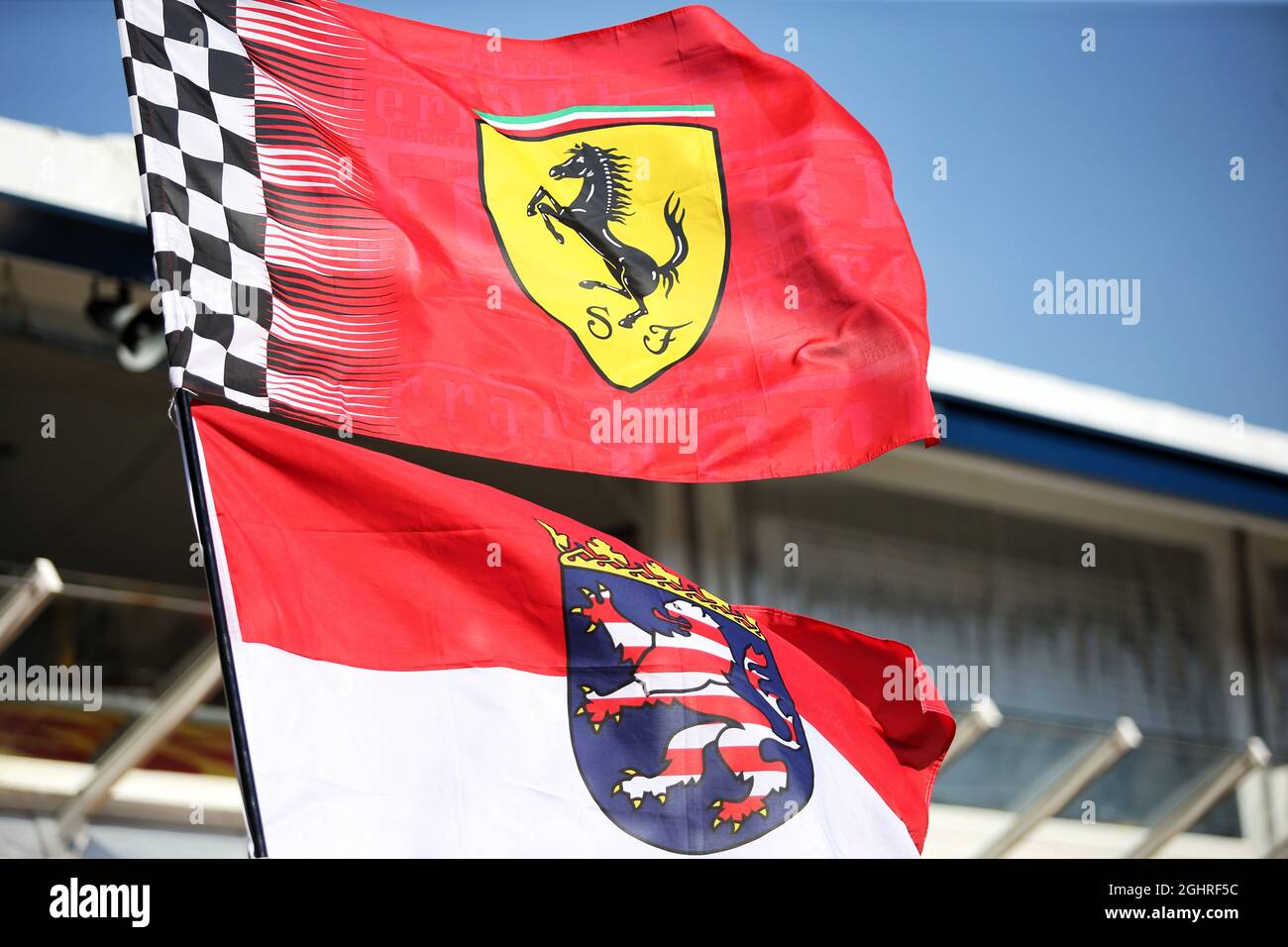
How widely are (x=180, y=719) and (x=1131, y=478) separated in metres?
7.32

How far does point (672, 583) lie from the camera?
18.3ft

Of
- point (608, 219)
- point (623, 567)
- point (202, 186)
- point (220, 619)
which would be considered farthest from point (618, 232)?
point (220, 619)

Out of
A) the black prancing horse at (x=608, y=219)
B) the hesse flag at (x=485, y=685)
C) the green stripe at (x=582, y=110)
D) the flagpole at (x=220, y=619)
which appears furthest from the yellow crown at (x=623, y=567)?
the green stripe at (x=582, y=110)

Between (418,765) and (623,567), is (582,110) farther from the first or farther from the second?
(418,765)

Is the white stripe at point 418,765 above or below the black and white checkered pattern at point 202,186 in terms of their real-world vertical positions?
below

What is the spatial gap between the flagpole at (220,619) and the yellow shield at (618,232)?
170 centimetres

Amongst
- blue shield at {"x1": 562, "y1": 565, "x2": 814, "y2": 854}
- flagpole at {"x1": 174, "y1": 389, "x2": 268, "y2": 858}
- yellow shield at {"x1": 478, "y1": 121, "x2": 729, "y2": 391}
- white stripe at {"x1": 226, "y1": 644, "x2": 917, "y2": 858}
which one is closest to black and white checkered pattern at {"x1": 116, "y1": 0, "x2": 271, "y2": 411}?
flagpole at {"x1": 174, "y1": 389, "x2": 268, "y2": 858}

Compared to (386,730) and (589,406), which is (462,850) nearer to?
(386,730)

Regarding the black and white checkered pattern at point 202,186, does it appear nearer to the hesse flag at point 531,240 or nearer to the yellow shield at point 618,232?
the hesse flag at point 531,240

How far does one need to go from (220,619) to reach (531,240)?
227 centimetres

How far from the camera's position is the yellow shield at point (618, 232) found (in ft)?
18.7

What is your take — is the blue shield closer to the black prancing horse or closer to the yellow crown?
the yellow crown

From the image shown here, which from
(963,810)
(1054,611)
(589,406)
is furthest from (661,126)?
(1054,611)

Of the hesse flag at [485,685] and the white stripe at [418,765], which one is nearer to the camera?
the white stripe at [418,765]
